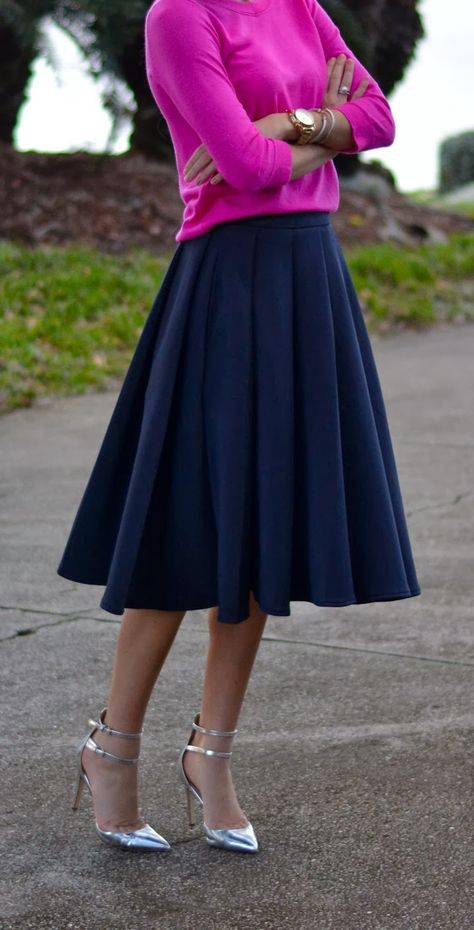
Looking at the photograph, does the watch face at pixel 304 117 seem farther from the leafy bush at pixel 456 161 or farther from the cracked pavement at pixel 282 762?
the leafy bush at pixel 456 161

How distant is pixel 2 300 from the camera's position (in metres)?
8.92

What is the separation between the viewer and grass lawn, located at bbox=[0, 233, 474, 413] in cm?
814

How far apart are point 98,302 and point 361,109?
21.0ft

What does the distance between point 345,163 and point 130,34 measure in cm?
364

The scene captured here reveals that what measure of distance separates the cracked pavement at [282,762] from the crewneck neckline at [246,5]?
5.49ft

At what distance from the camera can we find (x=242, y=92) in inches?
105

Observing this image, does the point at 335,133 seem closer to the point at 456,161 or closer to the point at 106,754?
the point at 106,754

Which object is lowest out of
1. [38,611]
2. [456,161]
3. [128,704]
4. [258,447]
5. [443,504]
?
[456,161]

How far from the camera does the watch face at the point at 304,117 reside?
8.82 feet

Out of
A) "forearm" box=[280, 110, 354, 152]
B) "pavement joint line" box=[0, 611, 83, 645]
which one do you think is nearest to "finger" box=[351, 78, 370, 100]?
"forearm" box=[280, 110, 354, 152]

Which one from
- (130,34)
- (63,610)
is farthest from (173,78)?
(130,34)

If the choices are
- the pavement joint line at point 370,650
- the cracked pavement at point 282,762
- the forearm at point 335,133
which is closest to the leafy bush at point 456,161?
the cracked pavement at point 282,762

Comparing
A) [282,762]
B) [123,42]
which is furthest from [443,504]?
[123,42]

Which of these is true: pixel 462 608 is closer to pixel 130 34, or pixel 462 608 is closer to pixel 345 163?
pixel 130 34
